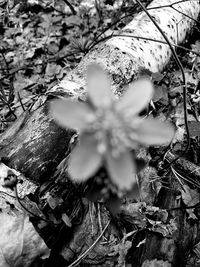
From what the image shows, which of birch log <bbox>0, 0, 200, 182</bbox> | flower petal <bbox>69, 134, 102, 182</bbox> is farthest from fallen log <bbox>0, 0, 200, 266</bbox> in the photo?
flower petal <bbox>69, 134, 102, 182</bbox>

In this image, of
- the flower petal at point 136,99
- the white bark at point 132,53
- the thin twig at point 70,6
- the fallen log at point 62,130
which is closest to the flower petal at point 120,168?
the flower petal at point 136,99

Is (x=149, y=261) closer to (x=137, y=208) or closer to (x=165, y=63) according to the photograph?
(x=137, y=208)

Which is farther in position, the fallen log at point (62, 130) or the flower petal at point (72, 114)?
the fallen log at point (62, 130)

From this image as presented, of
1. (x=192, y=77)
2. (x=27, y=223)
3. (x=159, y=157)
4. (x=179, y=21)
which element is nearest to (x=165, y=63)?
(x=192, y=77)

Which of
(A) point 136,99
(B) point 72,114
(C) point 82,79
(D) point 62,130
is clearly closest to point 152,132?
(A) point 136,99

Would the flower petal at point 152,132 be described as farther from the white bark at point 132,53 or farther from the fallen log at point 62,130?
the white bark at point 132,53

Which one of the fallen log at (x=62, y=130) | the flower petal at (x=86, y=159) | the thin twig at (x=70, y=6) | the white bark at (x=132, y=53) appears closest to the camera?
the flower petal at (x=86, y=159)

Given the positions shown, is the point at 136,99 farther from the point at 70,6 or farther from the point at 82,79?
the point at 70,6
